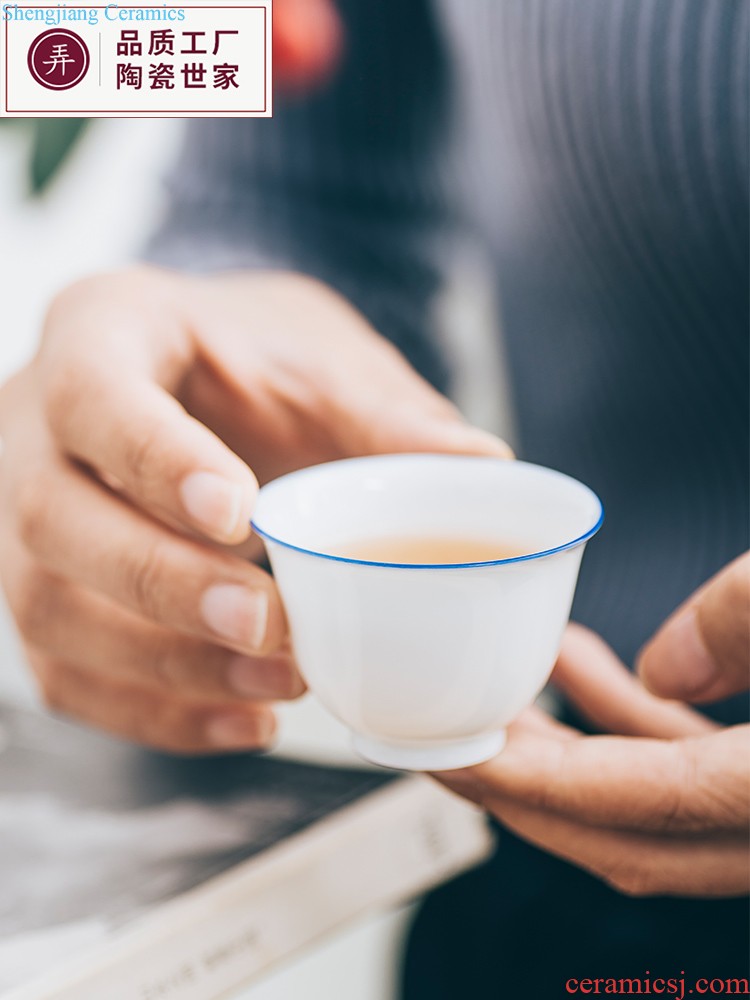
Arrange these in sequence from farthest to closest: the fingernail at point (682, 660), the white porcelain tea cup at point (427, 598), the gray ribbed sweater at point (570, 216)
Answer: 1. the gray ribbed sweater at point (570, 216)
2. the fingernail at point (682, 660)
3. the white porcelain tea cup at point (427, 598)

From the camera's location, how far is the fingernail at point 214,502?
39 cm

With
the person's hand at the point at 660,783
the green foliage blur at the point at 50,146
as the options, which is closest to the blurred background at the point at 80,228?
the green foliage blur at the point at 50,146

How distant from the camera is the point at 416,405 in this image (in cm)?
54

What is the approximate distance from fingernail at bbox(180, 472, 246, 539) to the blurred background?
218 millimetres

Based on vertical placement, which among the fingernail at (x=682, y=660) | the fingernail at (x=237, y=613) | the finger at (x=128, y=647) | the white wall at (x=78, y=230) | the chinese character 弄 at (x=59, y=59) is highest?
the chinese character 弄 at (x=59, y=59)

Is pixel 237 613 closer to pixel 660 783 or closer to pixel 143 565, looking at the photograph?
pixel 143 565

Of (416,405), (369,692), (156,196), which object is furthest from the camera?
(156,196)

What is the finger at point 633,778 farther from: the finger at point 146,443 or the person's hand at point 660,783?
the finger at point 146,443

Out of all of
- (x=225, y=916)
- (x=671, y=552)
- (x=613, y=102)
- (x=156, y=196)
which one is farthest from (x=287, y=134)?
(x=225, y=916)

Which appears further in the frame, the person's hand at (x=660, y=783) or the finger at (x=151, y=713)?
the finger at (x=151, y=713)

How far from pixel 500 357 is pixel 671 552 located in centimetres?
20

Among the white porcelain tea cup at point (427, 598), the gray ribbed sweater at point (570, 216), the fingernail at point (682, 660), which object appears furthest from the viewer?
the gray ribbed sweater at point (570, 216)

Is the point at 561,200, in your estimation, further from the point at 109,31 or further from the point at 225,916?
the point at 225,916

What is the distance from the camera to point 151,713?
59cm
